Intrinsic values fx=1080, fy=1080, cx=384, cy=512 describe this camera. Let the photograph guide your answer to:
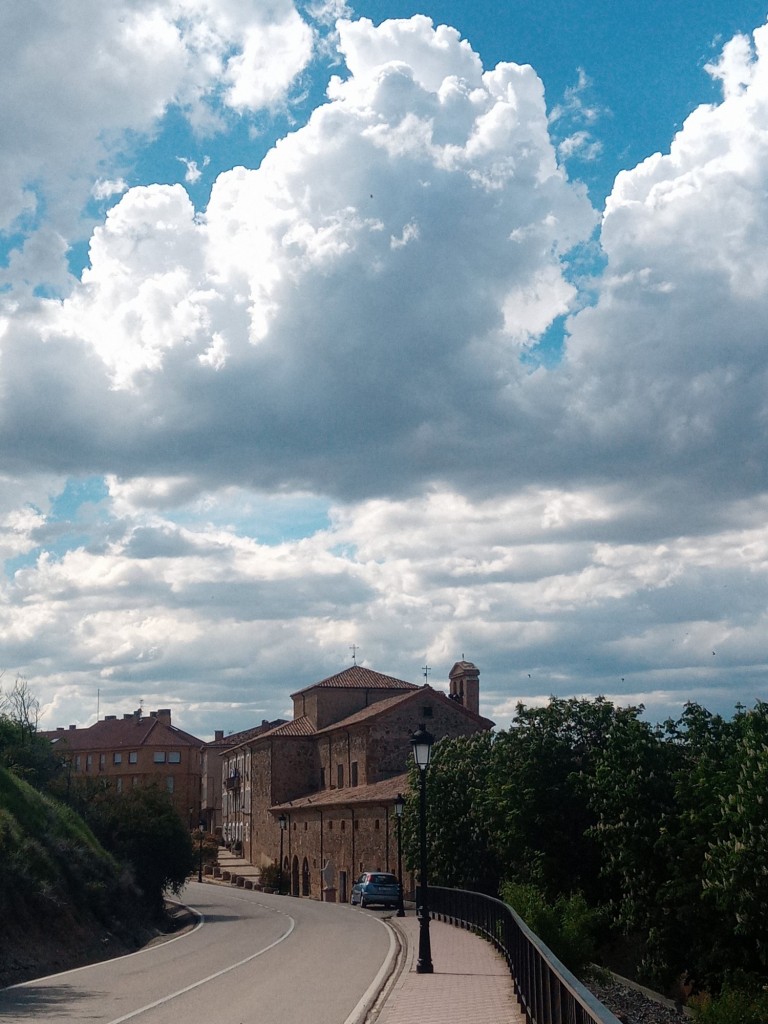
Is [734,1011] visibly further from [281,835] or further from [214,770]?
[214,770]

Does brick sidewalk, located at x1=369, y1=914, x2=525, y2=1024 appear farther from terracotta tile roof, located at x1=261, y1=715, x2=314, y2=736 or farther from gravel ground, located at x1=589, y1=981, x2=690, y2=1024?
terracotta tile roof, located at x1=261, y1=715, x2=314, y2=736

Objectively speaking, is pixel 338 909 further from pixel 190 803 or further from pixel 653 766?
pixel 190 803

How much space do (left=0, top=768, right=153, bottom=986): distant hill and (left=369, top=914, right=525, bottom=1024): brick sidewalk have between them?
29.7ft

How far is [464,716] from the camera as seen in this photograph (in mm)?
63531

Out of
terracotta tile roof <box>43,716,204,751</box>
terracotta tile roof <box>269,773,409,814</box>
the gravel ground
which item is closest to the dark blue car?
terracotta tile roof <box>269,773,409,814</box>

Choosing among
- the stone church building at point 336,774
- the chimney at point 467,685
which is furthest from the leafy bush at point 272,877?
the chimney at point 467,685

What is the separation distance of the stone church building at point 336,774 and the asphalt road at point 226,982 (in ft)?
66.5

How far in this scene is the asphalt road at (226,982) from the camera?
580 inches

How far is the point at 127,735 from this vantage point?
398 feet

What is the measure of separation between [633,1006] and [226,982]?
30.9 ft

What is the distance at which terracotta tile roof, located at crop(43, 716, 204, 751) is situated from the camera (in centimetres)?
11931

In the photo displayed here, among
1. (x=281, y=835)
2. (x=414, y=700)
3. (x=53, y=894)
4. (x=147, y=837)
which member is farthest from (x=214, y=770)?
→ (x=53, y=894)

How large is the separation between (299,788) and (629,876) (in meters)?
49.3

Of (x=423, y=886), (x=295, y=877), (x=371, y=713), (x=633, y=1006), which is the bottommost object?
(x=295, y=877)
